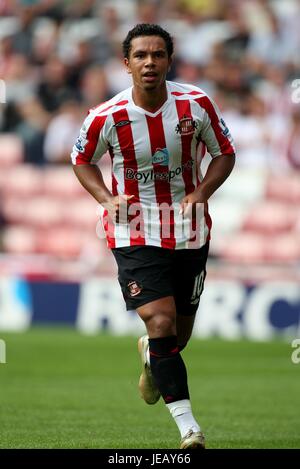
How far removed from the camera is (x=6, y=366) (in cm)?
1193

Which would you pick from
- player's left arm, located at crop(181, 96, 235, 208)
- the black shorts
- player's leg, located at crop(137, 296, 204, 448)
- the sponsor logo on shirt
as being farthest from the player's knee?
the sponsor logo on shirt

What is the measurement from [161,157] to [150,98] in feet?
1.11

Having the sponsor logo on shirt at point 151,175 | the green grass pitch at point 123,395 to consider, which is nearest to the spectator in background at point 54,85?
the green grass pitch at point 123,395

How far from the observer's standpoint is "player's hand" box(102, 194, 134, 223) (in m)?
6.50

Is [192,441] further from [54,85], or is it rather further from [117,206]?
[54,85]

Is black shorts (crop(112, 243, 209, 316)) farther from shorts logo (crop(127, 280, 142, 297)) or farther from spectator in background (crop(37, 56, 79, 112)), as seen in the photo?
spectator in background (crop(37, 56, 79, 112))

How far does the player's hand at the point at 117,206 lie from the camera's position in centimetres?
650

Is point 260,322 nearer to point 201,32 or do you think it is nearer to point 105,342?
point 105,342

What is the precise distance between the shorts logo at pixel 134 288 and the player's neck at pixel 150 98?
986 millimetres

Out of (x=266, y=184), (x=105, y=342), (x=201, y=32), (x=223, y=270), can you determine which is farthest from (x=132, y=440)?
(x=201, y=32)

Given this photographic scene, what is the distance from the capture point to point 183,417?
6309 millimetres

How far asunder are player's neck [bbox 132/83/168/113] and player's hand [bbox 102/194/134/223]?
0.55 meters

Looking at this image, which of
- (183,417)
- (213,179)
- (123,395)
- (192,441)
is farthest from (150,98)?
(123,395)

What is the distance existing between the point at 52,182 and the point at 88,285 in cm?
261
